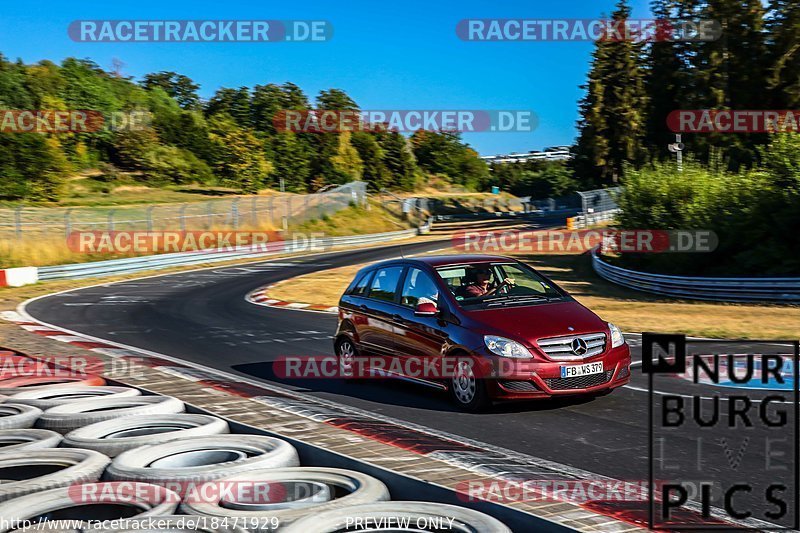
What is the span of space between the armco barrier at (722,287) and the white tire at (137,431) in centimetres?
1942

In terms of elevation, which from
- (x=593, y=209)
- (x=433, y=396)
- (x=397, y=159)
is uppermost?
(x=397, y=159)

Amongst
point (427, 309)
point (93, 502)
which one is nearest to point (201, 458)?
point (93, 502)

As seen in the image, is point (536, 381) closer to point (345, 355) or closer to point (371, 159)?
point (345, 355)

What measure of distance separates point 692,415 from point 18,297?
22.7 metres

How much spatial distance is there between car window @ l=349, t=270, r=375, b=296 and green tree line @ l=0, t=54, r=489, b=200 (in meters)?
60.3

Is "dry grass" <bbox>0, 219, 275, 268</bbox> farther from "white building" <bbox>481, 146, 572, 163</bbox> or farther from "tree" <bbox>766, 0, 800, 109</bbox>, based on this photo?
"white building" <bbox>481, 146, 572, 163</bbox>

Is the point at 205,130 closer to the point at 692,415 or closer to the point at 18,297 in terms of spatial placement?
the point at 18,297

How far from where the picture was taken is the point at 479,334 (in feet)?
28.8

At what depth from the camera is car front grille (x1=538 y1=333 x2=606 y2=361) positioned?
8.58m

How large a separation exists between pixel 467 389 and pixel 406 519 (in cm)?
457

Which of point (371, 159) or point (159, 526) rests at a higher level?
point (371, 159)

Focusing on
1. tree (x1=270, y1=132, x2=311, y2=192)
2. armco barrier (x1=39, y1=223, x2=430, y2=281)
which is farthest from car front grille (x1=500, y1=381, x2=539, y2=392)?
tree (x1=270, y1=132, x2=311, y2=192)

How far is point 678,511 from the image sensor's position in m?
4.63

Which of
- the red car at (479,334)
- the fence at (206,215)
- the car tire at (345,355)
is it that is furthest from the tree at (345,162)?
the red car at (479,334)
